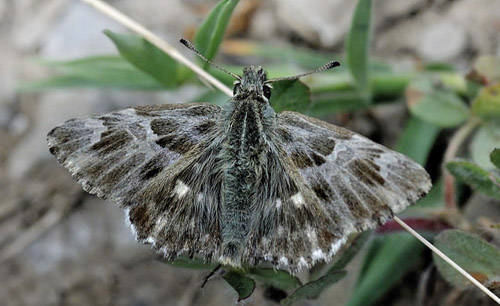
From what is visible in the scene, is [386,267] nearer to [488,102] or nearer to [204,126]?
[488,102]

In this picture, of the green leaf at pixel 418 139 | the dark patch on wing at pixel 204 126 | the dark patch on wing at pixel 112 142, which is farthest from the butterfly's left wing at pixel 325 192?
the green leaf at pixel 418 139

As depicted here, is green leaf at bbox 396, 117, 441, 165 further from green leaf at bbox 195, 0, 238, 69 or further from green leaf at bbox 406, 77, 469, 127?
green leaf at bbox 195, 0, 238, 69

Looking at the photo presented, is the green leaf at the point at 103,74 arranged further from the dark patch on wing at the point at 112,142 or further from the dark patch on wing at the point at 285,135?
the dark patch on wing at the point at 285,135

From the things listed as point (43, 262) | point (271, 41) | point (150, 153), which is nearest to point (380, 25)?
point (271, 41)

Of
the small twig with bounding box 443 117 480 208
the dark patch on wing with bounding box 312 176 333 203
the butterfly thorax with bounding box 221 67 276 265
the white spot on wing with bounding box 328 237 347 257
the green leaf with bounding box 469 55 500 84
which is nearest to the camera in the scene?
the white spot on wing with bounding box 328 237 347 257

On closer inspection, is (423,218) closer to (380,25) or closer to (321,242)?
(321,242)

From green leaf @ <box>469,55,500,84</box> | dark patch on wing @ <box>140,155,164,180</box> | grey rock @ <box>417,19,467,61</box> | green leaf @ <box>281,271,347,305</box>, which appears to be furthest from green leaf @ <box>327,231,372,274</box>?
grey rock @ <box>417,19,467,61</box>
